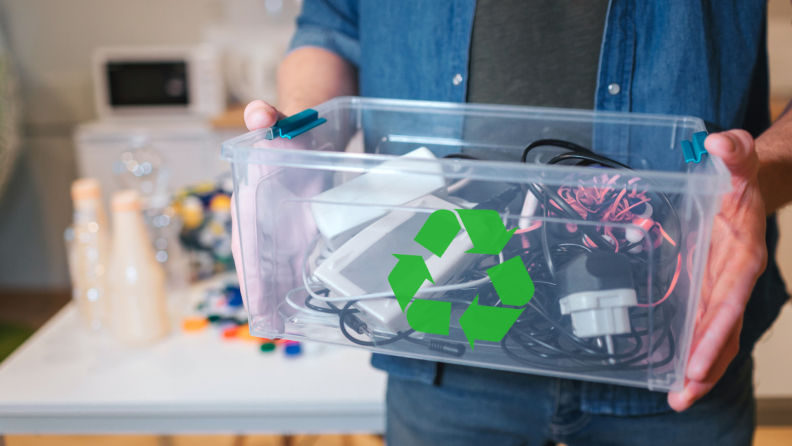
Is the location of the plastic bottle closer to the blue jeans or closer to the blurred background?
the blue jeans

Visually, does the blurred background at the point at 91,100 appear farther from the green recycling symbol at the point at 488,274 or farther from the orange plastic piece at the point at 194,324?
the green recycling symbol at the point at 488,274

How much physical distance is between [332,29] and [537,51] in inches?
12.5

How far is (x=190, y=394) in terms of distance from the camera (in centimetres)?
76

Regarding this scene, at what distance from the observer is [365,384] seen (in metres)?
0.79

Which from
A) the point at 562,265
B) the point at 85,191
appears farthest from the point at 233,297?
the point at 562,265

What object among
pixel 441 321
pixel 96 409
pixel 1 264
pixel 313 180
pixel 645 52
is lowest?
pixel 1 264

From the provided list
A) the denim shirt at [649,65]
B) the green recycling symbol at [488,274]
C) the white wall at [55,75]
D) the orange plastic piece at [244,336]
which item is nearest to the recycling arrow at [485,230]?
the green recycling symbol at [488,274]

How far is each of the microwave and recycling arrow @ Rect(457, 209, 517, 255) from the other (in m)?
2.12

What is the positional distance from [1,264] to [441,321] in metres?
3.03

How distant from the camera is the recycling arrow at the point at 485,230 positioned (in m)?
0.40

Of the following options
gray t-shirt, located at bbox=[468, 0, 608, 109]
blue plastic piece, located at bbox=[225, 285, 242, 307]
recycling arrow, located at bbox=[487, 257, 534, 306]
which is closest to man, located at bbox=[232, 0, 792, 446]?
gray t-shirt, located at bbox=[468, 0, 608, 109]

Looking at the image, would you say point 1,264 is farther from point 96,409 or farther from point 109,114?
point 96,409

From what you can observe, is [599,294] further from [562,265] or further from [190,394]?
[190,394]

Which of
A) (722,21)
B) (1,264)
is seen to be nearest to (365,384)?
(722,21)
